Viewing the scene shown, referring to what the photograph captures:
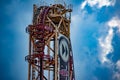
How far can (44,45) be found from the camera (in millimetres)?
61500

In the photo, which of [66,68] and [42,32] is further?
[66,68]

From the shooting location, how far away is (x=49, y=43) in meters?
64.3

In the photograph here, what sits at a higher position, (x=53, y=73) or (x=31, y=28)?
(x=31, y=28)

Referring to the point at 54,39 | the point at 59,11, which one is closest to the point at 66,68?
the point at 54,39

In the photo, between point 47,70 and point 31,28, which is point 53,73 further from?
point 31,28

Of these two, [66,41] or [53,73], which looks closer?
[53,73]

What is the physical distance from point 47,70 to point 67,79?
192 inches

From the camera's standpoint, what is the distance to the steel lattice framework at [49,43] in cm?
6153

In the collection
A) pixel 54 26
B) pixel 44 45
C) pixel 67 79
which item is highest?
pixel 54 26

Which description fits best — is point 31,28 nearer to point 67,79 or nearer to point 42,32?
point 42,32

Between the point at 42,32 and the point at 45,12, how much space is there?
559 centimetres

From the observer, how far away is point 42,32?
61.3 m

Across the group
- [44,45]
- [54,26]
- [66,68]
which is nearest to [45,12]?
[54,26]

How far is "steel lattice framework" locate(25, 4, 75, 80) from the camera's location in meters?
61.5
